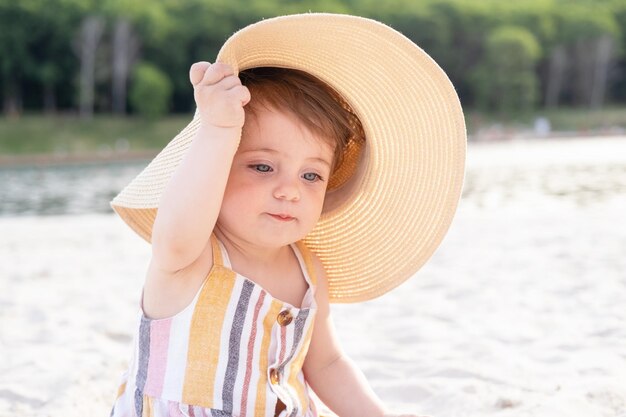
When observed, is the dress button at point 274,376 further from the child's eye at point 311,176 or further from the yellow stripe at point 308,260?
the child's eye at point 311,176

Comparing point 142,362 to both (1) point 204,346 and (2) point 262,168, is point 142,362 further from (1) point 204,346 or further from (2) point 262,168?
(2) point 262,168

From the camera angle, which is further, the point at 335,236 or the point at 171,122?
the point at 171,122

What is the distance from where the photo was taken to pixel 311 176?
1.65 meters

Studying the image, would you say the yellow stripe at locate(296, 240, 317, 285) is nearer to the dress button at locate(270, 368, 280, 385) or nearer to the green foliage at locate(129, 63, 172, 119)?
the dress button at locate(270, 368, 280, 385)

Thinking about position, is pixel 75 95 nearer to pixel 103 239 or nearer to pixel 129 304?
pixel 103 239

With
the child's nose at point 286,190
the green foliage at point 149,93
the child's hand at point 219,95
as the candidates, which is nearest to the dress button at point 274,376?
the child's nose at point 286,190

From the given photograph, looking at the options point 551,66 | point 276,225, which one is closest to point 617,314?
point 276,225

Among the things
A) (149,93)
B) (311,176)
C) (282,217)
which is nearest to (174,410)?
(282,217)

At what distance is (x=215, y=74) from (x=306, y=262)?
0.56m

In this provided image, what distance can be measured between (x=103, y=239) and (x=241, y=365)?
5.01 meters

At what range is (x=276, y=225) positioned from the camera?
5.14ft

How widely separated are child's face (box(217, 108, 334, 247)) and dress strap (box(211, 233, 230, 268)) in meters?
0.04

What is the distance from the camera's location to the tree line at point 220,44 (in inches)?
1518

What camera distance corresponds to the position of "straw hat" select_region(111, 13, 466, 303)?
159 cm
